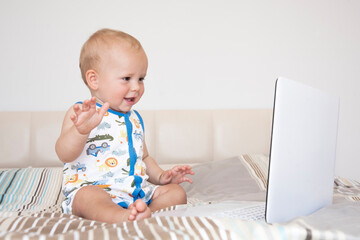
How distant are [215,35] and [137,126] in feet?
4.22

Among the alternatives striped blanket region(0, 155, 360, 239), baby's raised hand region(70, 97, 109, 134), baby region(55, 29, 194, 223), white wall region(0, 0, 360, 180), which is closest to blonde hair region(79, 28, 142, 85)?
baby region(55, 29, 194, 223)

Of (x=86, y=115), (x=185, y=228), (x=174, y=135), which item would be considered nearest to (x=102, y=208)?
(x=86, y=115)

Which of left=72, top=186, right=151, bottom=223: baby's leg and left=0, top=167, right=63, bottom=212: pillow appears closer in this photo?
left=72, top=186, right=151, bottom=223: baby's leg

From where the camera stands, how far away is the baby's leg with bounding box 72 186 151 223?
32.7 inches

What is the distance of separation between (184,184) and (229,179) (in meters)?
0.22

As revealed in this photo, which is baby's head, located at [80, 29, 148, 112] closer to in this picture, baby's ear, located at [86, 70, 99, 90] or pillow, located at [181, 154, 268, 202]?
baby's ear, located at [86, 70, 99, 90]

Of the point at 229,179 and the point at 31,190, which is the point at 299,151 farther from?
the point at 31,190

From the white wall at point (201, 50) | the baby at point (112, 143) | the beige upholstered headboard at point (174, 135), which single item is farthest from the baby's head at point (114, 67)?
the white wall at point (201, 50)

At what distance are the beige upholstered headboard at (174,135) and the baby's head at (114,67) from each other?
2.96 ft

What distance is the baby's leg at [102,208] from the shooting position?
0.83 m

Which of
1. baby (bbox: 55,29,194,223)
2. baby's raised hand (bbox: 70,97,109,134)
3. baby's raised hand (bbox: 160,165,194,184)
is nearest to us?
baby's raised hand (bbox: 70,97,109,134)

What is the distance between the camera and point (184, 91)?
7.54 ft

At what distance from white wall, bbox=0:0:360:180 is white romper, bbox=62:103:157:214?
1.05 meters

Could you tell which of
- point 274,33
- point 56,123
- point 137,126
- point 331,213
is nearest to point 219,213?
point 331,213
